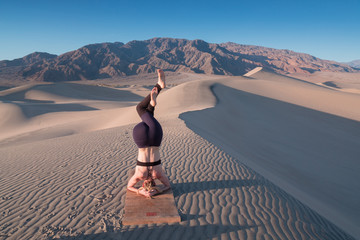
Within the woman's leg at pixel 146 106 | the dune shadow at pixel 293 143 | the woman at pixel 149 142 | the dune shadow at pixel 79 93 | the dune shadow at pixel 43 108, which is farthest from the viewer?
the dune shadow at pixel 79 93

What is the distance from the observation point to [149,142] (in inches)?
185

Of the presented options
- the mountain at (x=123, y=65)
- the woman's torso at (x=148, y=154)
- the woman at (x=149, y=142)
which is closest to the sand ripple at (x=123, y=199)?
the woman at (x=149, y=142)

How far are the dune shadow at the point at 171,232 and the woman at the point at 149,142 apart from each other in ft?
3.07

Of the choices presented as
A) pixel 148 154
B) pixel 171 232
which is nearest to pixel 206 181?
pixel 148 154

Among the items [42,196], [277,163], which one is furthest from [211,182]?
[277,163]

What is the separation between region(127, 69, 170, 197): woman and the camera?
4664mm

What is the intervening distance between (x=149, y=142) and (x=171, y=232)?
1619 millimetres

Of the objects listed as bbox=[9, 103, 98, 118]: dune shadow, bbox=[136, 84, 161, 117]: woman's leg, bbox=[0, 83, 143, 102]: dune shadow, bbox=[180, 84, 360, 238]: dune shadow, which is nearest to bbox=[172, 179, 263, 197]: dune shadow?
bbox=[180, 84, 360, 238]: dune shadow

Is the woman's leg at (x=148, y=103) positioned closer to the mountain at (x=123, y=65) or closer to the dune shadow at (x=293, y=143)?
the dune shadow at (x=293, y=143)

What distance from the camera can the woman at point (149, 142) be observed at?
4.66 metres

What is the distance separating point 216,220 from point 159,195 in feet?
4.04

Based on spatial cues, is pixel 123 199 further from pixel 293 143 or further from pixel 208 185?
pixel 293 143

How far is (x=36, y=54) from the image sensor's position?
173625 millimetres

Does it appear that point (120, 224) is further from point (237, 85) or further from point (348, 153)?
point (237, 85)
